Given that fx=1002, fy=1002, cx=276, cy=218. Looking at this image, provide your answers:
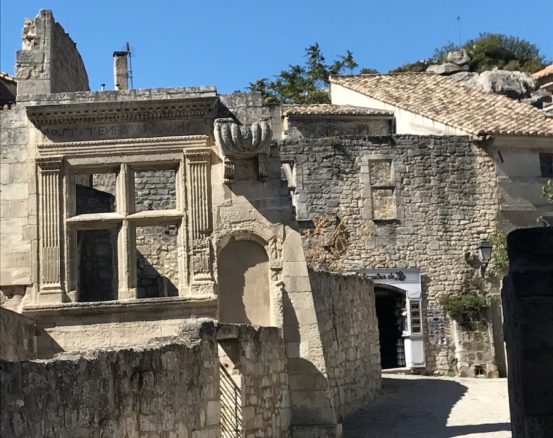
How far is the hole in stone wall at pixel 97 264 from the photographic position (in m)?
15.6

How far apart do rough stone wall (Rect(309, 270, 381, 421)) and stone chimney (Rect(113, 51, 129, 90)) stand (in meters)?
8.53

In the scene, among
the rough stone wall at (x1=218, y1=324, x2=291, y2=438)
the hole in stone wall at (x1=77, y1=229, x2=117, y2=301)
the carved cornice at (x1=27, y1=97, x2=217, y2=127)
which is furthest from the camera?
the hole in stone wall at (x1=77, y1=229, x2=117, y2=301)

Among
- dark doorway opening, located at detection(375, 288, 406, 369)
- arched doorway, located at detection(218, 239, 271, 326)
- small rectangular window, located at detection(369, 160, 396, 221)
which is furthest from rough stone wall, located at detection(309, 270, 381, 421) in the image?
small rectangular window, located at detection(369, 160, 396, 221)

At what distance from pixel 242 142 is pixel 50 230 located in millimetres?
2847

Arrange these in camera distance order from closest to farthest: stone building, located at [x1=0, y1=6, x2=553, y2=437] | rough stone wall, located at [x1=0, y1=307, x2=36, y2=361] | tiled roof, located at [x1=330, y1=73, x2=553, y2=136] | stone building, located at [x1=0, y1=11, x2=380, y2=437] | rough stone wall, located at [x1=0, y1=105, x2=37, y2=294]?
1. stone building, located at [x1=0, y1=6, x2=553, y2=437]
2. rough stone wall, located at [x1=0, y1=307, x2=36, y2=361]
3. stone building, located at [x1=0, y1=11, x2=380, y2=437]
4. rough stone wall, located at [x1=0, y1=105, x2=37, y2=294]
5. tiled roof, located at [x1=330, y1=73, x2=553, y2=136]

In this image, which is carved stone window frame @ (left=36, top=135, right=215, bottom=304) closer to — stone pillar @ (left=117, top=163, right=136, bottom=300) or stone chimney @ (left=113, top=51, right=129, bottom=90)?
stone pillar @ (left=117, top=163, right=136, bottom=300)

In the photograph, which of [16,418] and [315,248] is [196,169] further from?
[315,248]

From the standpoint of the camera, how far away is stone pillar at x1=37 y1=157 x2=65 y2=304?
43.7 ft

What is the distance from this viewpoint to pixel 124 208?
1355 centimetres

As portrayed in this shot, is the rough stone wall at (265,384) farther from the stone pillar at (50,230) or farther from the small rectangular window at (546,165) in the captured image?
the small rectangular window at (546,165)

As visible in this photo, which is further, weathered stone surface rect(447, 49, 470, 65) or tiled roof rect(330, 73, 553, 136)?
weathered stone surface rect(447, 49, 470, 65)

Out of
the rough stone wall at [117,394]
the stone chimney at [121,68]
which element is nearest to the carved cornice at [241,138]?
the rough stone wall at [117,394]

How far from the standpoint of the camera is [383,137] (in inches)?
973

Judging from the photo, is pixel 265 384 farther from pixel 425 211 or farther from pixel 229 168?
pixel 425 211
